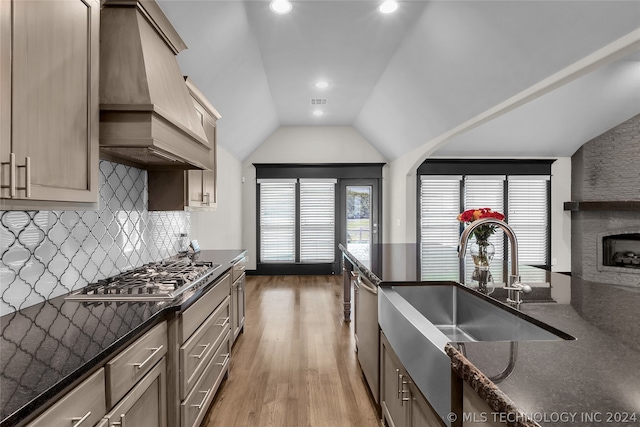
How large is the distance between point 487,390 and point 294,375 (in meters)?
2.30

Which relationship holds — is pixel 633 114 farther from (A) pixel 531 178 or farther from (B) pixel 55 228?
(B) pixel 55 228

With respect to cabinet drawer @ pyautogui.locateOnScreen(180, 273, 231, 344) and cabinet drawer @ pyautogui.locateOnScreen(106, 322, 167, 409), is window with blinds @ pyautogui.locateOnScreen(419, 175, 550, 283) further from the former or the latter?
cabinet drawer @ pyautogui.locateOnScreen(106, 322, 167, 409)

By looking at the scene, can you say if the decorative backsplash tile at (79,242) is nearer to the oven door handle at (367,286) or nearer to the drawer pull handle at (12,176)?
the drawer pull handle at (12,176)

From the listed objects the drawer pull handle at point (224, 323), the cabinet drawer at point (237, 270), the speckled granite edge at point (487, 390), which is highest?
the speckled granite edge at point (487, 390)

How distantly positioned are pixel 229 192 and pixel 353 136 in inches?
110

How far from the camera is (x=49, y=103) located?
111cm

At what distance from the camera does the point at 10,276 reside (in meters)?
1.39

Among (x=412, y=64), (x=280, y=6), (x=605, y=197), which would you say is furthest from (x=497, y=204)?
(x=280, y=6)

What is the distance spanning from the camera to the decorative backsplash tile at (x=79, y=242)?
1.41 meters

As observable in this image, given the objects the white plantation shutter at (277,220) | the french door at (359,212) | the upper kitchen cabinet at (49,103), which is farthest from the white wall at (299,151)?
the upper kitchen cabinet at (49,103)

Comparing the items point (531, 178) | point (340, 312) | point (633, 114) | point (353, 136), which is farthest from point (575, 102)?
point (340, 312)

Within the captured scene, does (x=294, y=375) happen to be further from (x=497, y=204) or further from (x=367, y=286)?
(x=497, y=204)

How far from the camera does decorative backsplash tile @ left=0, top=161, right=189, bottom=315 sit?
1.41 meters

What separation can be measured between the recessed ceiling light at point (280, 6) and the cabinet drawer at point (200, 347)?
243 cm
